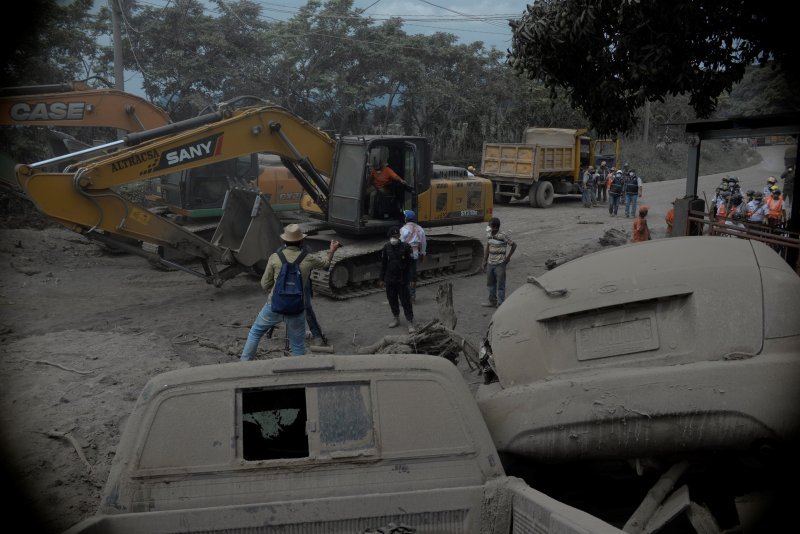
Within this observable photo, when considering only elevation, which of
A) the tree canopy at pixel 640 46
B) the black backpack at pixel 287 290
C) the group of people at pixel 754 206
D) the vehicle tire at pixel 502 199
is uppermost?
the tree canopy at pixel 640 46

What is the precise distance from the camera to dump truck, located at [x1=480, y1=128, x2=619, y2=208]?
22234 millimetres

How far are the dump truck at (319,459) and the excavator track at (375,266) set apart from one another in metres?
7.41

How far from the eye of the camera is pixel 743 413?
3816 mm

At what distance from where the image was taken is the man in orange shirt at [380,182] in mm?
11709

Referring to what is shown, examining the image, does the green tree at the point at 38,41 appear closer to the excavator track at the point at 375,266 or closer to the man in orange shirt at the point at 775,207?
the excavator track at the point at 375,266

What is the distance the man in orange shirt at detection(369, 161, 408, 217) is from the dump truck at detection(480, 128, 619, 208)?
36.0 feet

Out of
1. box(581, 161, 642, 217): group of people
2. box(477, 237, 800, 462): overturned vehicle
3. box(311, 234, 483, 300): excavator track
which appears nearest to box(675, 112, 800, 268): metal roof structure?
box(311, 234, 483, 300): excavator track

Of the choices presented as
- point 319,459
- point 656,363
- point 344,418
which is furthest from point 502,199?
point 319,459

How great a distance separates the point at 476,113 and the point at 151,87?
516 inches

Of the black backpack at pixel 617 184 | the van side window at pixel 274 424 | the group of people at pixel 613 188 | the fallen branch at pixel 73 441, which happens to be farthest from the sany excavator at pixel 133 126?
the group of people at pixel 613 188

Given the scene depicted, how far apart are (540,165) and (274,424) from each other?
19430 mm

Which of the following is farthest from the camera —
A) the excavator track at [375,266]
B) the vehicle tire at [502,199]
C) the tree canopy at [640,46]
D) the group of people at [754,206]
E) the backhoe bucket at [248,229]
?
the vehicle tire at [502,199]

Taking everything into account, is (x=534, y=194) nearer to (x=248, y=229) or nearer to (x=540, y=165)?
(x=540, y=165)

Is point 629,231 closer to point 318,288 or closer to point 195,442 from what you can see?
point 318,288
